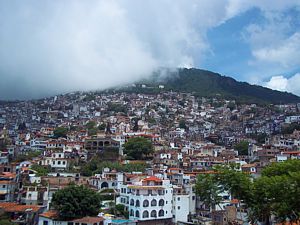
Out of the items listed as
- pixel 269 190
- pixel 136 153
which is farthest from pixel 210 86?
pixel 269 190

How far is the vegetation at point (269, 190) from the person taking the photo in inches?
1048

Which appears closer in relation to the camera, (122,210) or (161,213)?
(122,210)

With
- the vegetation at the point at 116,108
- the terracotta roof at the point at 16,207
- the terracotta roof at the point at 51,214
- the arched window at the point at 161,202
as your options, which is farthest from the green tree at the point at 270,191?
the vegetation at the point at 116,108

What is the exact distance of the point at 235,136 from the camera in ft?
297

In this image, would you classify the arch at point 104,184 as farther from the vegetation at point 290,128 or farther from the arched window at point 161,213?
the vegetation at point 290,128

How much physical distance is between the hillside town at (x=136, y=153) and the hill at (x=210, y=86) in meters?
→ 19.6

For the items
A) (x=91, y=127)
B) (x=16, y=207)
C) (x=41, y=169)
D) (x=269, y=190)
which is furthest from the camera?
(x=91, y=127)

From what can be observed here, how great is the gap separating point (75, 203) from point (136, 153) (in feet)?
85.5

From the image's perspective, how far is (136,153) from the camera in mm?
62031

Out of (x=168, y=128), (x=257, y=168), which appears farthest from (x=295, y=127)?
(x=257, y=168)

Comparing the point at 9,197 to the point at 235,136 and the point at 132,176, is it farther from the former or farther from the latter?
the point at 235,136

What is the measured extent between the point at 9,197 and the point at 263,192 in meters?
28.3

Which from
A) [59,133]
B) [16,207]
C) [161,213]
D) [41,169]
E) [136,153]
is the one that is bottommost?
[161,213]

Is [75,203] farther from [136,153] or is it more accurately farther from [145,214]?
[136,153]
